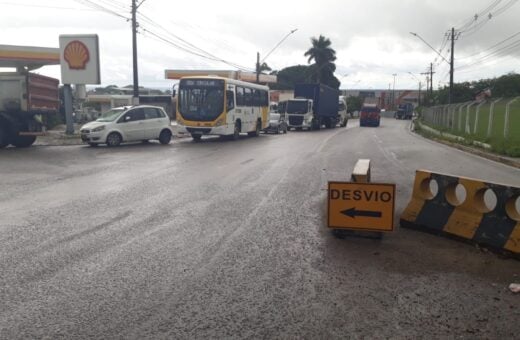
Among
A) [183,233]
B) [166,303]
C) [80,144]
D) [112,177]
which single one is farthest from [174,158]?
[166,303]

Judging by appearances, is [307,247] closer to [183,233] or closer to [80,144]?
[183,233]

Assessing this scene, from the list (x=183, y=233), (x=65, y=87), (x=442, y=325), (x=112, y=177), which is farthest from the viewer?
(x=65, y=87)

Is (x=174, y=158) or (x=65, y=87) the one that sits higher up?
(x=65, y=87)

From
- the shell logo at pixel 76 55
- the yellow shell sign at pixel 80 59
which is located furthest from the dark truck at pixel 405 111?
the shell logo at pixel 76 55

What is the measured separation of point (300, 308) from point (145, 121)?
19.1 metres

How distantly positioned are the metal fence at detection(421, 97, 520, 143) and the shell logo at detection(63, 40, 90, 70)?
19.9m

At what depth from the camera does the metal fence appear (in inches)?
919

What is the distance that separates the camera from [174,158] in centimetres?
1716

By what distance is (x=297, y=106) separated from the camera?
41.2 meters

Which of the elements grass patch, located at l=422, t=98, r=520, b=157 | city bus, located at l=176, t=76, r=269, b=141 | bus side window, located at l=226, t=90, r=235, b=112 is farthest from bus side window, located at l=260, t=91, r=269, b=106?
grass patch, located at l=422, t=98, r=520, b=157

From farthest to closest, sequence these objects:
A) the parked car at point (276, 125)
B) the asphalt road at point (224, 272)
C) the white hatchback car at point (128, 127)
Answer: the parked car at point (276, 125) → the white hatchback car at point (128, 127) → the asphalt road at point (224, 272)

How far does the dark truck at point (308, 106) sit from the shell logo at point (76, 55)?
17834 mm

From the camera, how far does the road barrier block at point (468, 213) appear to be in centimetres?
632

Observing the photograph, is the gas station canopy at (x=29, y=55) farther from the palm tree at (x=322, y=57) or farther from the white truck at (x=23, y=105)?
the palm tree at (x=322, y=57)
